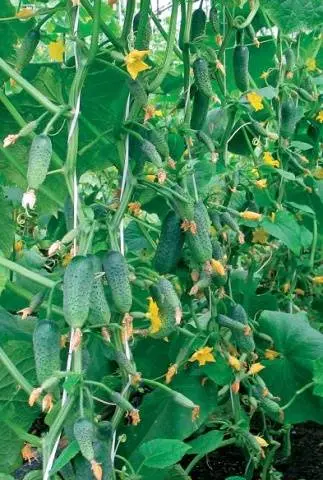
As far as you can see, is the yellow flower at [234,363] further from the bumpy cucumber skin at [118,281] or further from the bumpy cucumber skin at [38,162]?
the bumpy cucumber skin at [38,162]

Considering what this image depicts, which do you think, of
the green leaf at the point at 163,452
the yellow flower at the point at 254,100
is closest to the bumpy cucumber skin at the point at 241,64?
the yellow flower at the point at 254,100

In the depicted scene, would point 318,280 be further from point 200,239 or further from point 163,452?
point 163,452

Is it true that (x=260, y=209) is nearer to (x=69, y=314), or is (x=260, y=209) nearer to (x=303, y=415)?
(x=303, y=415)

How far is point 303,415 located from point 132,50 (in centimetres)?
94

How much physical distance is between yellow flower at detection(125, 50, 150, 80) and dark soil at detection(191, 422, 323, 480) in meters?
1.13

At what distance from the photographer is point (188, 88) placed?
1506 mm

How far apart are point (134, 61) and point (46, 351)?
449 millimetres

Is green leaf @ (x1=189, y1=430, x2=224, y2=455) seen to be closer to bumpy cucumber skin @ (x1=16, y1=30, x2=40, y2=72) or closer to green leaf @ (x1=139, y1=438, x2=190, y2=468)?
green leaf @ (x1=139, y1=438, x2=190, y2=468)

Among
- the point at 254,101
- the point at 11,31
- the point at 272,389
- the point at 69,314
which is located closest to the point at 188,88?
the point at 254,101

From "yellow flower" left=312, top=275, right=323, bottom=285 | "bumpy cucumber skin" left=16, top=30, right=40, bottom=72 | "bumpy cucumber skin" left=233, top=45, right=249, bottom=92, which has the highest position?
"bumpy cucumber skin" left=16, top=30, right=40, bottom=72

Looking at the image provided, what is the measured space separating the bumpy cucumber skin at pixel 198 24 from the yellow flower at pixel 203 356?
56 centimetres

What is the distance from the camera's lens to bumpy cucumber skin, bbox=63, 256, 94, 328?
109 centimetres

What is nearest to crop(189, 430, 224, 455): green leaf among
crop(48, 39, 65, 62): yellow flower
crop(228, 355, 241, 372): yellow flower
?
crop(228, 355, 241, 372): yellow flower

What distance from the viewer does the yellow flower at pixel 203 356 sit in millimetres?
1531
